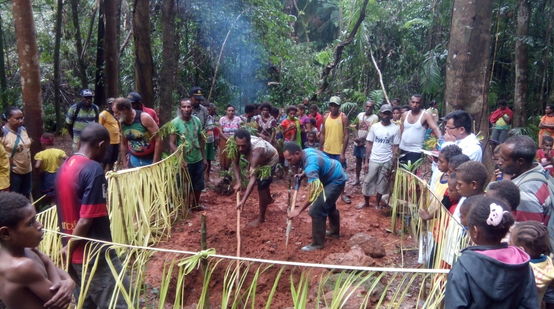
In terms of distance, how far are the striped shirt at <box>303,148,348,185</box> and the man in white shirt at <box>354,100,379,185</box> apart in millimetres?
2884

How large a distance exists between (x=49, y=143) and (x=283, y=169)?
4.22 metres

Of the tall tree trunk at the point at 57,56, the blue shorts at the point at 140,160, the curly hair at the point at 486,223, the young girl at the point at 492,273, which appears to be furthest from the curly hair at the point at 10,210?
the tall tree trunk at the point at 57,56

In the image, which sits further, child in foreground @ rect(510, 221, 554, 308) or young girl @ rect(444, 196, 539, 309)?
child in foreground @ rect(510, 221, 554, 308)

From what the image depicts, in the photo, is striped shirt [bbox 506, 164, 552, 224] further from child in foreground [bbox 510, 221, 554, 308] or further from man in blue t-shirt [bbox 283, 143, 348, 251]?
man in blue t-shirt [bbox 283, 143, 348, 251]

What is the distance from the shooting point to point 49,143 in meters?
Result: 6.88

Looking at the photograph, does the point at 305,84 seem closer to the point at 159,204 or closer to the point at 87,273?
the point at 159,204

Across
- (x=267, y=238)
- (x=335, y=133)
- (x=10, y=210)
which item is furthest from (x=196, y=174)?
(x=10, y=210)

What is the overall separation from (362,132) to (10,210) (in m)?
7.25

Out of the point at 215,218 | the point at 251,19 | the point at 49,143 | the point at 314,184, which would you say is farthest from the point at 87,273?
the point at 251,19

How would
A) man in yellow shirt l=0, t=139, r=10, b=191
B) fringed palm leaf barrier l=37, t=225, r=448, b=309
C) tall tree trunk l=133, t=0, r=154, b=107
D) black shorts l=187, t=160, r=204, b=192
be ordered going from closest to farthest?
fringed palm leaf barrier l=37, t=225, r=448, b=309 → man in yellow shirt l=0, t=139, r=10, b=191 → black shorts l=187, t=160, r=204, b=192 → tall tree trunk l=133, t=0, r=154, b=107

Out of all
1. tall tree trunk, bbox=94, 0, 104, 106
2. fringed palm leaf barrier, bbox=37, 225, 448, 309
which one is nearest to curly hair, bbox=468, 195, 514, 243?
fringed palm leaf barrier, bbox=37, 225, 448, 309

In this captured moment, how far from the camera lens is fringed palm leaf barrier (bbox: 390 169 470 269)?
3.35 metres

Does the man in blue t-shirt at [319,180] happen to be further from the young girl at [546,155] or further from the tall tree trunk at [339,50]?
the tall tree trunk at [339,50]

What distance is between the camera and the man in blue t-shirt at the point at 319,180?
530 centimetres
